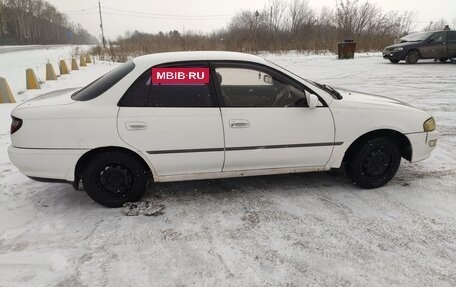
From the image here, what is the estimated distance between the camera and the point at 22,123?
3270 mm

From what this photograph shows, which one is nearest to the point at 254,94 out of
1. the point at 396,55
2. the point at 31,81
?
the point at 31,81

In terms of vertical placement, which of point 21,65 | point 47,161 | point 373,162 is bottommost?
point 373,162

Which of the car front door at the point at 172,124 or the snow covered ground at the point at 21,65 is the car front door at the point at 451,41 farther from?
the snow covered ground at the point at 21,65

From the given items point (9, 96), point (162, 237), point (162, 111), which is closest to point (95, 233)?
point (162, 237)

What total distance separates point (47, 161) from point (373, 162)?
3534 mm

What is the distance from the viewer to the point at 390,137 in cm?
394

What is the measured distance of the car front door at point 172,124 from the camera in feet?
10.9

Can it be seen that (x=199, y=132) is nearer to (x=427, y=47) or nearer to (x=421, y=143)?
(x=421, y=143)

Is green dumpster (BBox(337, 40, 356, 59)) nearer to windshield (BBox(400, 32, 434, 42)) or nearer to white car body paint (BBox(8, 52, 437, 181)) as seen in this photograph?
windshield (BBox(400, 32, 434, 42))

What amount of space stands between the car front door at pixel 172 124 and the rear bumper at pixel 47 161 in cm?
57

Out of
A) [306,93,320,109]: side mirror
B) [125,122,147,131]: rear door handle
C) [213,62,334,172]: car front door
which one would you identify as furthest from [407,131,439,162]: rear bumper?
[125,122,147,131]: rear door handle

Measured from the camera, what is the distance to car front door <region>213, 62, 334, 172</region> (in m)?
3.50

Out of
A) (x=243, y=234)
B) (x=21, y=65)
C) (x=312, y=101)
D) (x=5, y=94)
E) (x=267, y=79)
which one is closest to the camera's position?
(x=243, y=234)

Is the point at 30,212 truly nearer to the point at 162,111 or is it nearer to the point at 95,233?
the point at 95,233
